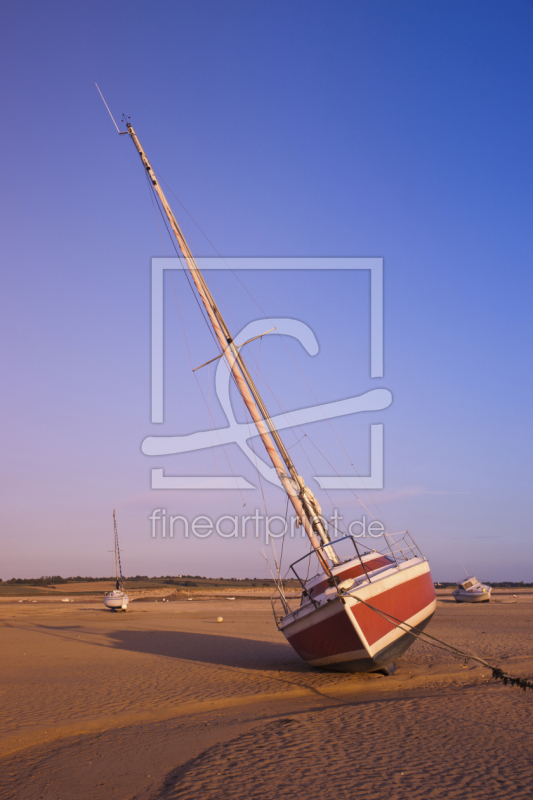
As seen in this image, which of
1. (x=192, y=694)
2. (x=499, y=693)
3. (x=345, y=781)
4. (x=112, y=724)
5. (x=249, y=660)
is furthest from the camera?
(x=249, y=660)

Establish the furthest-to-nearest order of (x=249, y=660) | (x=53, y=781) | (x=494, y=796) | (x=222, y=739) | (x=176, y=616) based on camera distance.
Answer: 1. (x=176, y=616)
2. (x=249, y=660)
3. (x=222, y=739)
4. (x=53, y=781)
5. (x=494, y=796)

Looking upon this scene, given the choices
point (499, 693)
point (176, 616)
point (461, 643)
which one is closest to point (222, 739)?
point (499, 693)

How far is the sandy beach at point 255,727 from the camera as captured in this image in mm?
7078

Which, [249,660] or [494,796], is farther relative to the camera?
[249,660]

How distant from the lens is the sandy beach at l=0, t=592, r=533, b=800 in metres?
7.08

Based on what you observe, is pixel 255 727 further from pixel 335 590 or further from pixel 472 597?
pixel 472 597

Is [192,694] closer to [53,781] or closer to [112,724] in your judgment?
[112,724]

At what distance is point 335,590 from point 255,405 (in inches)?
216

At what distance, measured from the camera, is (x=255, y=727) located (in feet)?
32.1

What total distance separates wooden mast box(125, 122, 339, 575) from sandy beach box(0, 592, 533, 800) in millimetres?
3583

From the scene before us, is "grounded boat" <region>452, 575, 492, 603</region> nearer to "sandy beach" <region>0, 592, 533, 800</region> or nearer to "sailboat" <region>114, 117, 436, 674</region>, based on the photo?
"sandy beach" <region>0, 592, 533, 800</region>

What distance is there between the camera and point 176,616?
120ft

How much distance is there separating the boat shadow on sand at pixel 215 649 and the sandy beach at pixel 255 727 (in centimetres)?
20

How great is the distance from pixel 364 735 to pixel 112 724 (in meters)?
4.77
